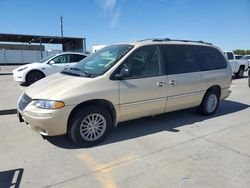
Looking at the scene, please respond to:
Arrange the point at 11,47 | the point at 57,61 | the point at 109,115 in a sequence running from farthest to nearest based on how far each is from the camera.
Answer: the point at 11,47 → the point at 57,61 → the point at 109,115

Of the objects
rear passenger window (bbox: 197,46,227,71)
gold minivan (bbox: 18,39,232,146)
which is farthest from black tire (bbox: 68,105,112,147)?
rear passenger window (bbox: 197,46,227,71)

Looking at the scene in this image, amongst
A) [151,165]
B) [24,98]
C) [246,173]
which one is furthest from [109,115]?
[246,173]

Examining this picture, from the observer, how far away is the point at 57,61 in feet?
36.9

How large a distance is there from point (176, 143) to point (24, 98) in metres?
2.80

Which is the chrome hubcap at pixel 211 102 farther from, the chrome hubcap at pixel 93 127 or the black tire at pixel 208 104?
the chrome hubcap at pixel 93 127

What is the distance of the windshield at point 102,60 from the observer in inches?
169

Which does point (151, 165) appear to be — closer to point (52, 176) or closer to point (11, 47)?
point (52, 176)

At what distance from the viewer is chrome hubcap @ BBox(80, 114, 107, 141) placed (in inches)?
159

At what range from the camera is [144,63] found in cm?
461

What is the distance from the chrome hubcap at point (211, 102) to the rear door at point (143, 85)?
1.55 metres

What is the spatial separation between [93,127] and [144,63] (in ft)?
5.12

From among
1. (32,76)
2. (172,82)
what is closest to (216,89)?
(172,82)

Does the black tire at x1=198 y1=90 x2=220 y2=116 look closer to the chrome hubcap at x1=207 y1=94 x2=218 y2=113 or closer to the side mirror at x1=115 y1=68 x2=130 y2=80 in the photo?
the chrome hubcap at x1=207 y1=94 x2=218 y2=113

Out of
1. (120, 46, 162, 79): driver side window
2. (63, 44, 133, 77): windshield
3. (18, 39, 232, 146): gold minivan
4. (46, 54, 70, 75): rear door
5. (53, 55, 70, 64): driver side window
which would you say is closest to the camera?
(18, 39, 232, 146): gold minivan
